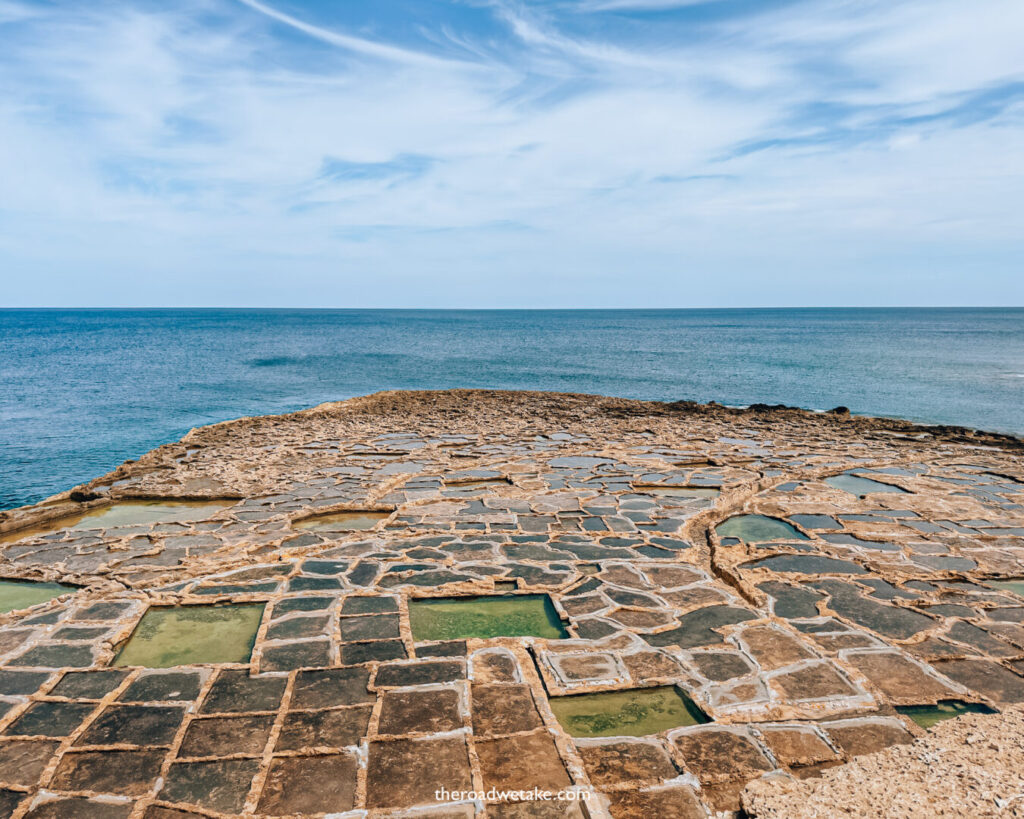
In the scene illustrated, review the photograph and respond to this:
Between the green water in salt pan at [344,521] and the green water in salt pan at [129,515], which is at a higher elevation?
the green water in salt pan at [344,521]

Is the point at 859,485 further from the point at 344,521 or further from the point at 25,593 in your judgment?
the point at 25,593

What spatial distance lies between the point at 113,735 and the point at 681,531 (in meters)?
6.97

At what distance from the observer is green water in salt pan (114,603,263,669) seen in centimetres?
583

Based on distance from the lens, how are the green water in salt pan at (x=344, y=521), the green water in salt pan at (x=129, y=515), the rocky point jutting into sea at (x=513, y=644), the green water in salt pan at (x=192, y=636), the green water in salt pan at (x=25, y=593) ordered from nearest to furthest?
the rocky point jutting into sea at (x=513, y=644), the green water in salt pan at (x=192, y=636), the green water in salt pan at (x=25, y=593), the green water in salt pan at (x=344, y=521), the green water in salt pan at (x=129, y=515)

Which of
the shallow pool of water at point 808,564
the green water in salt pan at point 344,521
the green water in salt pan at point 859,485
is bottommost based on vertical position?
the green water in salt pan at point 344,521

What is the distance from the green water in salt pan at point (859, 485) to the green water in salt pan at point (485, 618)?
7.34 metres

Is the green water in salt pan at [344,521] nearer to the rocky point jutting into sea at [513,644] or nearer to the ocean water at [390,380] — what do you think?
the rocky point jutting into sea at [513,644]

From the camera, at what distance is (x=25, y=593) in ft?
24.3

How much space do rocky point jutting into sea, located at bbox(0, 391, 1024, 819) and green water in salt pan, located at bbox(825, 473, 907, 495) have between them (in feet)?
0.32

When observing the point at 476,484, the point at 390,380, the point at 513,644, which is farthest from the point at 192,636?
the point at 390,380

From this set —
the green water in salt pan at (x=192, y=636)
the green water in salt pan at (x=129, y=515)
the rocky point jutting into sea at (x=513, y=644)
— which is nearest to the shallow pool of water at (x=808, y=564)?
the rocky point jutting into sea at (x=513, y=644)

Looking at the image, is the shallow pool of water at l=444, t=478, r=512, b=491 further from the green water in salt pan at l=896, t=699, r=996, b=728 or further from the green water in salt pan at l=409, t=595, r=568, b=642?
the green water in salt pan at l=896, t=699, r=996, b=728

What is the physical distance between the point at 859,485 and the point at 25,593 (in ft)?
43.2

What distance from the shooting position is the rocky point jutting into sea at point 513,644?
4094 mm
